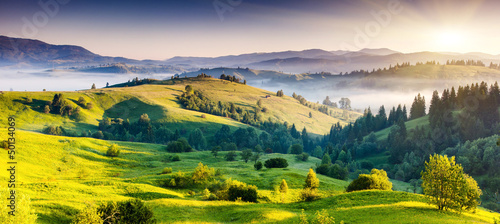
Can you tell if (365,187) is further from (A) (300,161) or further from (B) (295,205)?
(A) (300,161)

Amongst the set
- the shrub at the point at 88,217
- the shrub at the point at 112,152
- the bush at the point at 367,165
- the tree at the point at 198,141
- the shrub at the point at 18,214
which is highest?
the shrub at the point at 18,214

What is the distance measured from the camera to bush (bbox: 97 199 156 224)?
35.2 meters

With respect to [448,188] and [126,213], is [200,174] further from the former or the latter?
[448,188]

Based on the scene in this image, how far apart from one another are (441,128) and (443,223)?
579 ft

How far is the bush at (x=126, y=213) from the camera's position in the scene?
1387 inches

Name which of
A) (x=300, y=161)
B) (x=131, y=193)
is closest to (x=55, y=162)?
(x=131, y=193)

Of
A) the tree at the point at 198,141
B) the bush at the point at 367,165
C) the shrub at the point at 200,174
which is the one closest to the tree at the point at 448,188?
the shrub at the point at 200,174

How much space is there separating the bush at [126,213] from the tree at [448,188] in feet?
149

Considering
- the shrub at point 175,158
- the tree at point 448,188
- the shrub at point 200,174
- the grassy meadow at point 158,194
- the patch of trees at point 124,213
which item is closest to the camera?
the patch of trees at point 124,213

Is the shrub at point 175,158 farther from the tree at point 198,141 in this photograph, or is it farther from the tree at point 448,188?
the tree at point 448,188

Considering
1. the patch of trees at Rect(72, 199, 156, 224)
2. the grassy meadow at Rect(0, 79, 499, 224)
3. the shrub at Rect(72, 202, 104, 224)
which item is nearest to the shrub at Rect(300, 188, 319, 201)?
the grassy meadow at Rect(0, 79, 499, 224)

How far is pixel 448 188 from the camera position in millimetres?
42875

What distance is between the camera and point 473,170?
137m

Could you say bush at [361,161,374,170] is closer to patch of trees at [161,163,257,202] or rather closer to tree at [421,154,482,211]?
patch of trees at [161,163,257,202]
